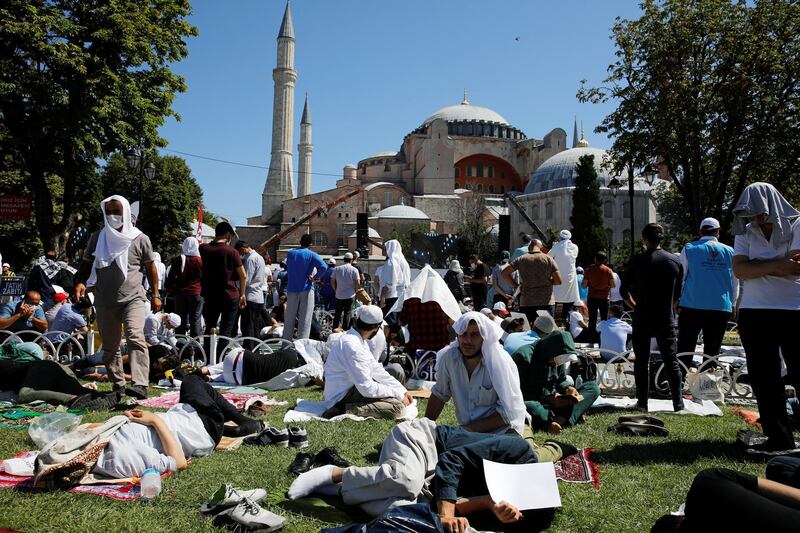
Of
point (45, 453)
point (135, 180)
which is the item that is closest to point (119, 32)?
point (45, 453)

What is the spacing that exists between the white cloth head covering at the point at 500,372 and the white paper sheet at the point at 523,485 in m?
0.73

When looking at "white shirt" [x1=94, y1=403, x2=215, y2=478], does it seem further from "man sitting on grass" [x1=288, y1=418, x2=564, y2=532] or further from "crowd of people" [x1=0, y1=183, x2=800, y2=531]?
"man sitting on grass" [x1=288, y1=418, x2=564, y2=532]

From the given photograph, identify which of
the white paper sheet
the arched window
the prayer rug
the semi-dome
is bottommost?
the prayer rug

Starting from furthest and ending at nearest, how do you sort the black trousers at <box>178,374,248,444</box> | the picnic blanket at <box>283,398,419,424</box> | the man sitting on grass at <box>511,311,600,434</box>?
the picnic blanket at <box>283,398,419,424</box> → the man sitting on grass at <box>511,311,600,434</box> → the black trousers at <box>178,374,248,444</box>

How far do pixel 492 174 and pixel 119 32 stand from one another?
197ft

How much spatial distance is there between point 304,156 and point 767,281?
78.0 meters

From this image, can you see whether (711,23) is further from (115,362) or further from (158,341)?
(115,362)

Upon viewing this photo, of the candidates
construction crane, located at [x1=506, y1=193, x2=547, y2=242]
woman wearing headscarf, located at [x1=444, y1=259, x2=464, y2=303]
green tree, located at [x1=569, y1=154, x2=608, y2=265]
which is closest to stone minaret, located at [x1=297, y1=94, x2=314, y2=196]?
construction crane, located at [x1=506, y1=193, x2=547, y2=242]

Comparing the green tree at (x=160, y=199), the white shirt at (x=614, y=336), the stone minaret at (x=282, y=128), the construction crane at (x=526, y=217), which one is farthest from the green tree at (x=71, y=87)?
the stone minaret at (x=282, y=128)

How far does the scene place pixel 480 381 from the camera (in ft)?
13.4

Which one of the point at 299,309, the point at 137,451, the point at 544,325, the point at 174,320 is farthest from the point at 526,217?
the point at 137,451

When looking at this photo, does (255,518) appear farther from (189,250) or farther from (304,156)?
(304,156)

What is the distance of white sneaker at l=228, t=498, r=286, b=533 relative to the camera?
293cm

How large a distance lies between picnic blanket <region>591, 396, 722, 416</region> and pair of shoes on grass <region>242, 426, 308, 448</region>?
2.82 m
